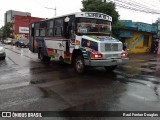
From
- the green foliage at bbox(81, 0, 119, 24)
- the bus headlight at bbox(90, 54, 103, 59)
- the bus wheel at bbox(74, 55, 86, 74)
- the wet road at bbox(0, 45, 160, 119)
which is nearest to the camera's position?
the wet road at bbox(0, 45, 160, 119)

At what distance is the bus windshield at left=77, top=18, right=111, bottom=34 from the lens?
11414 mm

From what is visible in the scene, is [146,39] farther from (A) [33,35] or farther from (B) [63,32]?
(B) [63,32]

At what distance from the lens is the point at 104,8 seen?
24.9 m

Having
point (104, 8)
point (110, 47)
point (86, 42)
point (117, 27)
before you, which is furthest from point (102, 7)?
point (86, 42)

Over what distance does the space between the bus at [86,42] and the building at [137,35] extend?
16.4 m

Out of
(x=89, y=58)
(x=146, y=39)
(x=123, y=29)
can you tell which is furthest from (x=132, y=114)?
(x=146, y=39)

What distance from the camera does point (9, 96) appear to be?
732cm

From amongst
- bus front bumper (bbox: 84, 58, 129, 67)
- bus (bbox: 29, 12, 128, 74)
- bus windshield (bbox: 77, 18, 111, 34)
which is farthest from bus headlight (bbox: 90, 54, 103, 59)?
bus windshield (bbox: 77, 18, 111, 34)

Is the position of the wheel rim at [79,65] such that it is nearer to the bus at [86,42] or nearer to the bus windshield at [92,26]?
the bus at [86,42]

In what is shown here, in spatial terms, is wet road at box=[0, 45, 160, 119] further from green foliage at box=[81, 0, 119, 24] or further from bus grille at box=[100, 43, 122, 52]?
green foliage at box=[81, 0, 119, 24]

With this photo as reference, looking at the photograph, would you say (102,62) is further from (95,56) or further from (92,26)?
(92,26)

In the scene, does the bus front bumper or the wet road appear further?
the bus front bumper

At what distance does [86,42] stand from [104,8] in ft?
49.0

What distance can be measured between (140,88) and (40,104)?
13.2 feet
